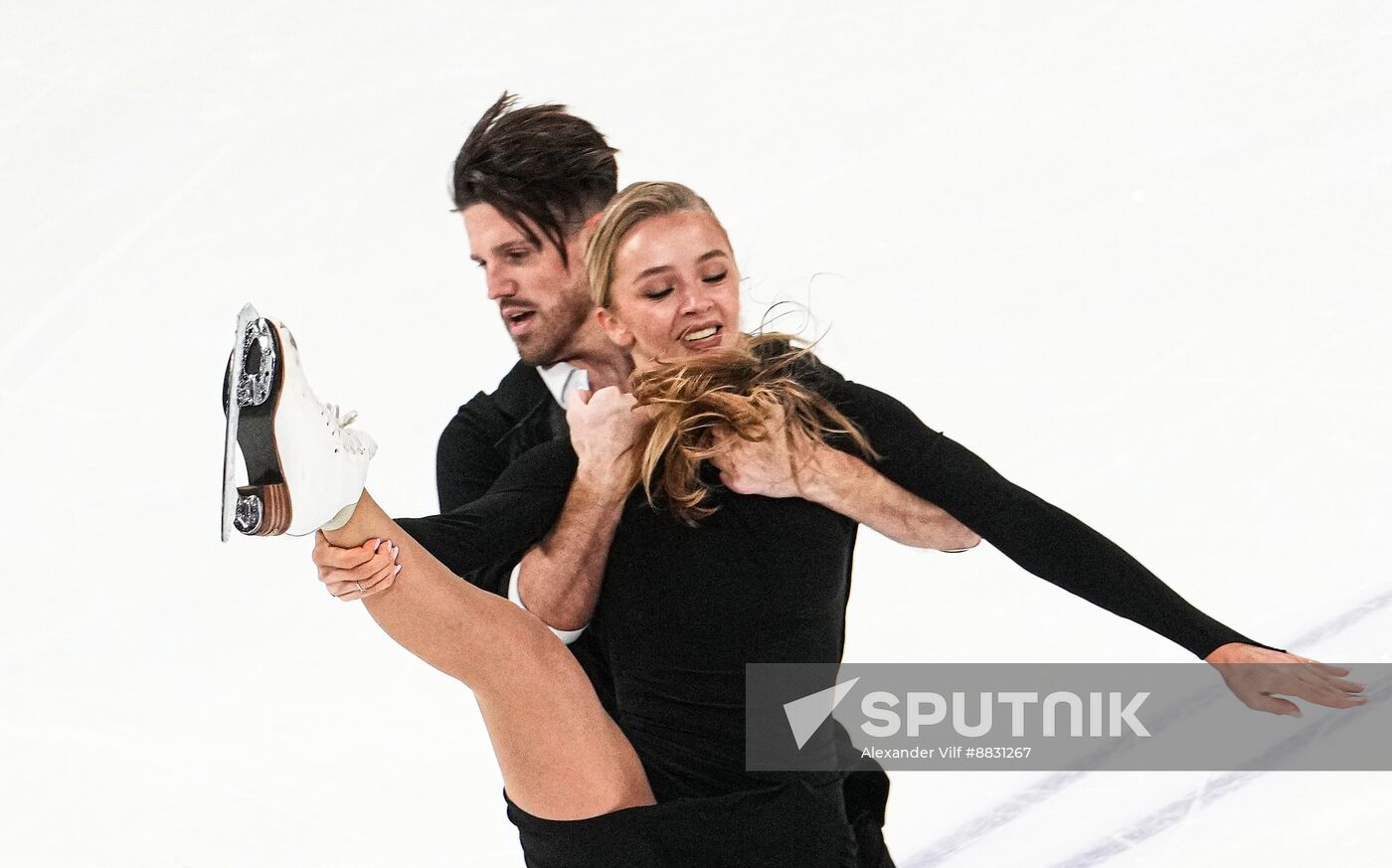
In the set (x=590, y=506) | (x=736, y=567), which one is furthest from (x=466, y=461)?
(x=736, y=567)

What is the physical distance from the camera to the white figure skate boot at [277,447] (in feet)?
5.69

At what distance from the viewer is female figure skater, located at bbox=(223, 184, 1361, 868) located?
6.78 ft

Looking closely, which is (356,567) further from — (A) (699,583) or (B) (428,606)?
(A) (699,583)

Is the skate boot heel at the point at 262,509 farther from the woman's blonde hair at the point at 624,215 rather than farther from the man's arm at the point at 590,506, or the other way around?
the woman's blonde hair at the point at 624,215

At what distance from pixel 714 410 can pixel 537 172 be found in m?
0.82

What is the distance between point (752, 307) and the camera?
2592 millimetres

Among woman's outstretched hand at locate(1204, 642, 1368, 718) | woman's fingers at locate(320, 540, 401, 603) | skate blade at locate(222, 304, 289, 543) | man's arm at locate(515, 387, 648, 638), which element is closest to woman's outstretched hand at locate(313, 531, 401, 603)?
woman's fingers at locate(320, 540, 401, 603)

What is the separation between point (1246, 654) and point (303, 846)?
2057 millimetres

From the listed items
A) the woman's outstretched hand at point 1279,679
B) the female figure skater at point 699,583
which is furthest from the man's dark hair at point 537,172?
the woman's outstretched hand at point 1279,679

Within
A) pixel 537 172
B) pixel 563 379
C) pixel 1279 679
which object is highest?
pixel 537 172

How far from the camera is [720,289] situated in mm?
2297

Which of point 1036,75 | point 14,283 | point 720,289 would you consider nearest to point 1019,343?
point 1036,75

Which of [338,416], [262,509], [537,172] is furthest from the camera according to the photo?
[537,172]

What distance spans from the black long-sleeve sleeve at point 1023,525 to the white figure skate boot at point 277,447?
783mm
